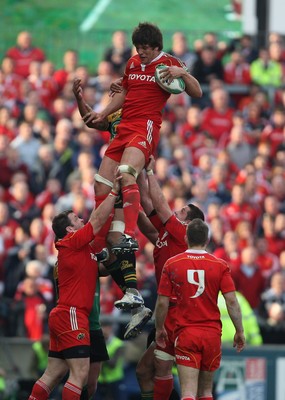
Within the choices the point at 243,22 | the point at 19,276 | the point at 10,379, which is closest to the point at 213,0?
the point at 243,22

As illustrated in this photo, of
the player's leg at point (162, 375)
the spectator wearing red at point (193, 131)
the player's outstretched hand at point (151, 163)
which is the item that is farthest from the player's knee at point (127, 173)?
the spectator wearing red at point (193, 131)

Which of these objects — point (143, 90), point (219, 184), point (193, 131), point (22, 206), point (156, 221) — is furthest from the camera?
point (193, 131)

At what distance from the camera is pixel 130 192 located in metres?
12.8

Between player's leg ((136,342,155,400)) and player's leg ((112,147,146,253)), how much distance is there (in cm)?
159

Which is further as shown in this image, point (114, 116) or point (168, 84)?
point (114, 116)

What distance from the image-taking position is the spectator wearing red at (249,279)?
761 inches

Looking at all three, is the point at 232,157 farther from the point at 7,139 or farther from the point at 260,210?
the point at 7,139

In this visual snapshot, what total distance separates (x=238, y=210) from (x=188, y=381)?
850cm

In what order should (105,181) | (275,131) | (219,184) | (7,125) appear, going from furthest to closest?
(275,131) < (7,125) < (219,184) < (105,181)

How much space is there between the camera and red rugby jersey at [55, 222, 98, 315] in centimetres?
1341

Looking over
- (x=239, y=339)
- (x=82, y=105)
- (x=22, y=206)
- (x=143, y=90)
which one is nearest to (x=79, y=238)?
(x=82, y=105)

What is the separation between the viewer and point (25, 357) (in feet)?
57.9

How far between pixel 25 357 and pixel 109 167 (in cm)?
522

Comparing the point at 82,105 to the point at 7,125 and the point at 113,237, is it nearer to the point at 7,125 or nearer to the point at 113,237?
the point at 113,237
